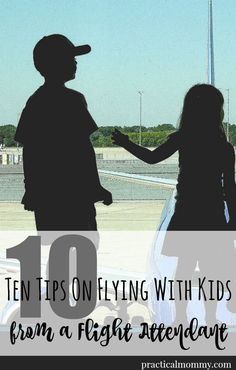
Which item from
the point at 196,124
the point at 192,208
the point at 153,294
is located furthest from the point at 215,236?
the point at 153,294

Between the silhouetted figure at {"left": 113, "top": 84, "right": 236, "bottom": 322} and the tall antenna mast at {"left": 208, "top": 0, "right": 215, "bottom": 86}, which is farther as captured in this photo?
the tall antenna mast at {"left": 208, "top": 0, "right": 215, "bottom": 86}

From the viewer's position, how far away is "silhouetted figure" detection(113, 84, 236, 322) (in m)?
3.72

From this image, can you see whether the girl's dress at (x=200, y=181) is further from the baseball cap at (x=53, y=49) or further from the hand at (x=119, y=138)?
the baseball cap at (x=53, y=49)

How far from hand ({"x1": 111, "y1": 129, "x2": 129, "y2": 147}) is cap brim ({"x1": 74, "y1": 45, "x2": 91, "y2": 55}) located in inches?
15.8

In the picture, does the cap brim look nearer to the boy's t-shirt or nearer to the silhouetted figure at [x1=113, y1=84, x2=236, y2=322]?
the boy's t-shirt

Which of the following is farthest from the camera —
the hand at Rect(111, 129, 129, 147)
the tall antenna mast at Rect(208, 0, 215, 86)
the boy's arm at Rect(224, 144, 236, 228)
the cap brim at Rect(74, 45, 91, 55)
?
the tall antenna mast at Rect(208, 0, 215, 86)

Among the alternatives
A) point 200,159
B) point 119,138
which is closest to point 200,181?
point 200,159

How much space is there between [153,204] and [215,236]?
2949 centimetres

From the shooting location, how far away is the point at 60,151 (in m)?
3.56

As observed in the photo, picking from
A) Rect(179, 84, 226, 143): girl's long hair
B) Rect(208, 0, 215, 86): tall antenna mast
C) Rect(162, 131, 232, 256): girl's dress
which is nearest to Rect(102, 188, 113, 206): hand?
Rect(162, 131, 232, 256): girl's dress

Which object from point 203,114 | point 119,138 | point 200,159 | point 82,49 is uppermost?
point 82,49

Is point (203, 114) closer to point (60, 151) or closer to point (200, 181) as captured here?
point (200, 181)

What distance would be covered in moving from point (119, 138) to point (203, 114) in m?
0.48

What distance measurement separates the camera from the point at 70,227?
3.60 m
